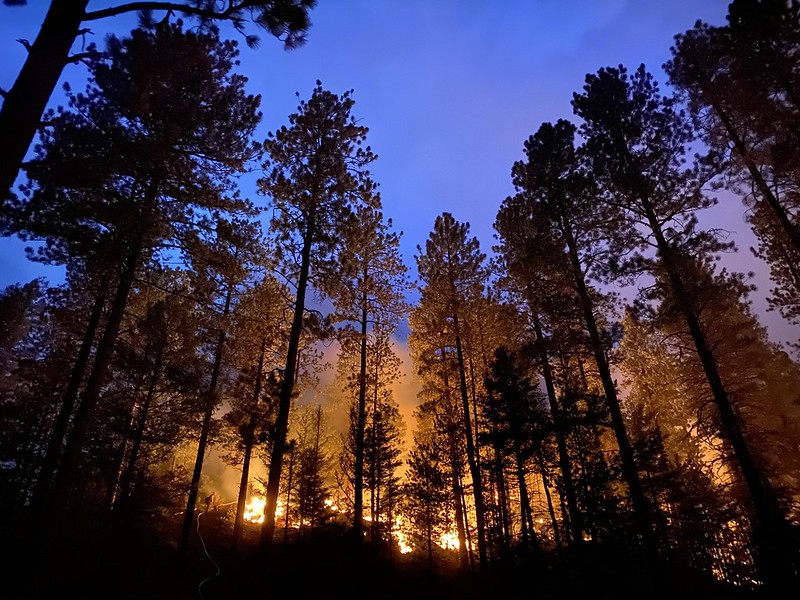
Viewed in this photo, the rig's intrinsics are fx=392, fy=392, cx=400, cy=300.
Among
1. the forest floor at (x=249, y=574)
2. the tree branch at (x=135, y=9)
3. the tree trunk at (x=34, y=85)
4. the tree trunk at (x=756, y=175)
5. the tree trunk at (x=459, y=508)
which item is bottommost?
the forest floor at (x=249, y=574)

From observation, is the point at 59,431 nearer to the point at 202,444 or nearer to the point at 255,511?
the point at 202,444

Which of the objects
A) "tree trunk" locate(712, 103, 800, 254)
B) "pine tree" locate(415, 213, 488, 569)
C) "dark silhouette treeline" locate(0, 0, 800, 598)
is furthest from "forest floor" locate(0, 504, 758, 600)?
"tree trunk" locate(712, 103, 800, 254)

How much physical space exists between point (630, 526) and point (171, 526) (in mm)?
22991

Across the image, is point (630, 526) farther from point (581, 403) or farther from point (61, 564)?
point (61, 564)

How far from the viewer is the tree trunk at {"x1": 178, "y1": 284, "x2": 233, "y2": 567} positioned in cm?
1573

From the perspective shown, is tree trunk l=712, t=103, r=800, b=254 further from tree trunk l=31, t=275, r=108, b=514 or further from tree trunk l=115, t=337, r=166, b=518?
tree trunk l=115, t=337, r=166, b=518

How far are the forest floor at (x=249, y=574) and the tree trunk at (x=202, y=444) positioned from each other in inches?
29.3

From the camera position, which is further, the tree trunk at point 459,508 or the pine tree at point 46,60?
the tree trunk at point 459,508

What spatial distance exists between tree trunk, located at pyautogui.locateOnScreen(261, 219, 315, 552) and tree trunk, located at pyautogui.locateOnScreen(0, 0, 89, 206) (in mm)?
8141

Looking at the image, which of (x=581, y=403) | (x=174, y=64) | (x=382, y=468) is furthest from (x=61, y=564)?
(x=581, y=403)

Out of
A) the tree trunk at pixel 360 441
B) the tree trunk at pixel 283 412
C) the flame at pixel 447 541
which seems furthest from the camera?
the flame at pixel 447 541

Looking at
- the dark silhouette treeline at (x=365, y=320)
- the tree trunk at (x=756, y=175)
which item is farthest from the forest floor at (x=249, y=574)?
the tree trunk at (x=756, y=175)

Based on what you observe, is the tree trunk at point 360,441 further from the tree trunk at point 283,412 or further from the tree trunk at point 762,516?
the tree trunk at point 762,516

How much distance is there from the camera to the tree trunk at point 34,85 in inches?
144
